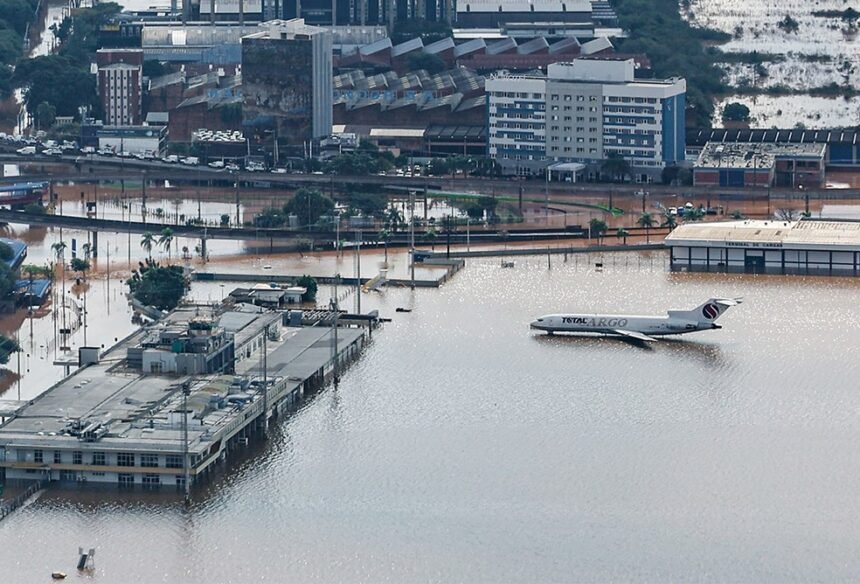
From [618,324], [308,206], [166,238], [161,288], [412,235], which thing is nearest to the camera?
[618,324]

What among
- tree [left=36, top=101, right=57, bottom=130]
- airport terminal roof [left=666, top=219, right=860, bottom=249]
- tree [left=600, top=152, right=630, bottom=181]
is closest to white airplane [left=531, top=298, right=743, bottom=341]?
airport terminal roof [left=666, top=219, right=860, bottom=249]

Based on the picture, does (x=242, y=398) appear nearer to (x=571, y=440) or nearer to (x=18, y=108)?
(x=571, y=440)

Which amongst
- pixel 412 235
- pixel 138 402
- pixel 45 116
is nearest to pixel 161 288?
pixel 412 235

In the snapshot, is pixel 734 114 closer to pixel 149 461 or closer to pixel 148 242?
pixel 148 242

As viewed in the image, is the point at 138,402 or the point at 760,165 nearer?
the point at 138,402

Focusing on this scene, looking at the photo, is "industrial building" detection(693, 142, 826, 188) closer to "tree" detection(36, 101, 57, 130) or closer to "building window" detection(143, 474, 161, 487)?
"tree" detection(36, 101, 57, 130)

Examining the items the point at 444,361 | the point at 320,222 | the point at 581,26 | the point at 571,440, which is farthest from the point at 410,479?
the point at 581,26
